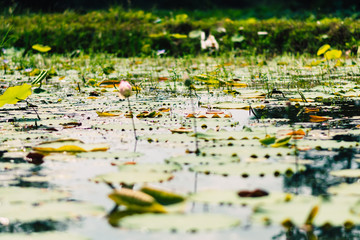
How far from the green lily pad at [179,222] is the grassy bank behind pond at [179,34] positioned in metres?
6.03

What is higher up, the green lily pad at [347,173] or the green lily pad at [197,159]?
the green lily pad at [197,159]

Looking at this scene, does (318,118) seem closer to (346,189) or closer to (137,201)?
(346,189)

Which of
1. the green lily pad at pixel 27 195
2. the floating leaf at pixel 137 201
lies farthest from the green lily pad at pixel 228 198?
the green lily pad at pixel 27 195

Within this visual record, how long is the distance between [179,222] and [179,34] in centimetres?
672

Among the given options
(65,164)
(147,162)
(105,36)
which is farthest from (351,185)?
(105,36)

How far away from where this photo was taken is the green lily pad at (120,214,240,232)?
1.03 m

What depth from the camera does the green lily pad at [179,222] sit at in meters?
1.03

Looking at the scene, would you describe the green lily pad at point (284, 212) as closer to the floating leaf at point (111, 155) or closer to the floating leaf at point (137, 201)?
the floating leaf at point (137, 201)

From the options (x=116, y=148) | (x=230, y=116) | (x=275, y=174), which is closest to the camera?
(x=275, y=174)

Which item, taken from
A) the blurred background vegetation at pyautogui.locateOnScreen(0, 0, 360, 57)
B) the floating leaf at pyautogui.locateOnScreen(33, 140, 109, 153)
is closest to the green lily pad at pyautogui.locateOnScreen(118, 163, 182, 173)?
the floating leaf at pyautogui.locateOnScreen(33, 140, 109, 153)

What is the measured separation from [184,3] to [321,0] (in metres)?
3.48

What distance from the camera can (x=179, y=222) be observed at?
3.49ft

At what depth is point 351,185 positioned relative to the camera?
4.47 feet

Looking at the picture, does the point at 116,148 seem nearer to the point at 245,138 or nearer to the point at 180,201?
the point at 245,138
